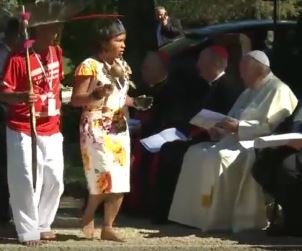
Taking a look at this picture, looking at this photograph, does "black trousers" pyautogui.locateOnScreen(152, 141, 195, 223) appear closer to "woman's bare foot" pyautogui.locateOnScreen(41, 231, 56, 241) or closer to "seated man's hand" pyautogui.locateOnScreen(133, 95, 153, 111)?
"seated man's hand" pyautogui.locateOnScreen(133, 95, 153, 111)

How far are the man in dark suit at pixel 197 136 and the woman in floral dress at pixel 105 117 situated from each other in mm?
1115

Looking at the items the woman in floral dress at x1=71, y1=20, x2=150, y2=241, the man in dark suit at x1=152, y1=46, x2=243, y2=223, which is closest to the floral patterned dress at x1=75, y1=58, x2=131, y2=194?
the woman in floral dress at x1=71, y1=20, x2=150, y2=241

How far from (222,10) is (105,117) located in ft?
87.6

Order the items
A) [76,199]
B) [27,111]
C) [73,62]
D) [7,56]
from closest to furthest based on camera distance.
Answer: [27,111] < [7,56] < [76,199] < [73,62]

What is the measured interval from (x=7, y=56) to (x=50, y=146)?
90cm

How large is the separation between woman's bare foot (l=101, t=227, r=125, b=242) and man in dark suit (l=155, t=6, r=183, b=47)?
567cm

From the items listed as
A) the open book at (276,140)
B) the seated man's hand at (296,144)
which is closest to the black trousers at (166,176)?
the open book at (276,140)

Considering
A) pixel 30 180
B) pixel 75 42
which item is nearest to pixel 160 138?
pixel 30 180

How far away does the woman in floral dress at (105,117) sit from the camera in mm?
8211

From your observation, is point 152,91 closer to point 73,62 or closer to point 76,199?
point 76,199

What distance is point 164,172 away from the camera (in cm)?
949

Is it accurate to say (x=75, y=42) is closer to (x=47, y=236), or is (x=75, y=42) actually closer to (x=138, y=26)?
(x=138, y=26)

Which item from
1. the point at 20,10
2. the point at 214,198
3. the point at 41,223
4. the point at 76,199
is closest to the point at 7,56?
the point at 20,10

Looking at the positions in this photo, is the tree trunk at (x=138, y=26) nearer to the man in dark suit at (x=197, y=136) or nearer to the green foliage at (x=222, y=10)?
the man in dark suit at (x=197, y=136)
